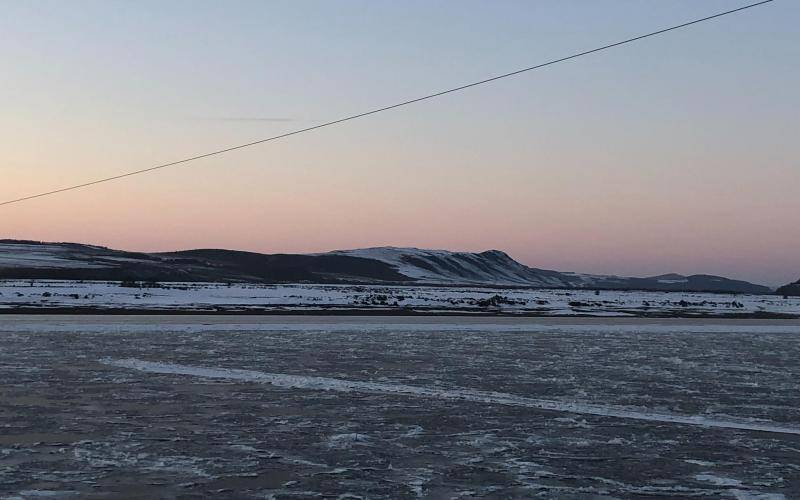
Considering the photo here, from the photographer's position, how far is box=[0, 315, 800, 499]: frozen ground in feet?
24.3

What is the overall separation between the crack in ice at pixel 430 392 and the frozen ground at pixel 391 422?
0.17ft

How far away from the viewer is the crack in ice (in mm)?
10867

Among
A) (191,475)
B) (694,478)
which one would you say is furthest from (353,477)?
(694,478)

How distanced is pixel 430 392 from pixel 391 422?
2856 millimetres

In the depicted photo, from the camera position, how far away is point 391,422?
10.6 m

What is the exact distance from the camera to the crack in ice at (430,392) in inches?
428

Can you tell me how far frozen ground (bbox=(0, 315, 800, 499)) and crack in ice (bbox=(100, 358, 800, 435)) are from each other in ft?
0.17

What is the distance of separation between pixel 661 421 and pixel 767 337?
20843 millimetres

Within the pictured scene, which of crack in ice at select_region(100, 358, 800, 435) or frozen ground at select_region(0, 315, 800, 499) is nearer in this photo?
frozen ground at select_region(0, 315, 800, 499)

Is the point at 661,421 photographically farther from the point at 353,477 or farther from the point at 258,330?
the point at 258,330

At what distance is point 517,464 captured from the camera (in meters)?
8.28

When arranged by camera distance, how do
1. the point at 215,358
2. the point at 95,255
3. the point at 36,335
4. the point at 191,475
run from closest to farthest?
the point at 191,475 < the point at 215,358 < the point at 36,335 < the point at 95,255

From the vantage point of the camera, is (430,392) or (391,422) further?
(430,392)

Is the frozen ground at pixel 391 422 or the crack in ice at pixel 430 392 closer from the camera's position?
the frozen ground at pixel 391 422
